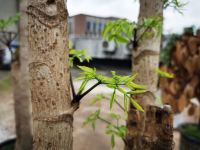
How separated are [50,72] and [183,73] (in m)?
4.97

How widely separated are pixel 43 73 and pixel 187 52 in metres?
4.89

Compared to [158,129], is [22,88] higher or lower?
lower

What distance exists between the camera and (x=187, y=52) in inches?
216

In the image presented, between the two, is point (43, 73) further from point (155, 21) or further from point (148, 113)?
point (155, 21)

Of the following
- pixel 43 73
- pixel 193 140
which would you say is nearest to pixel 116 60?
pixel 193 140

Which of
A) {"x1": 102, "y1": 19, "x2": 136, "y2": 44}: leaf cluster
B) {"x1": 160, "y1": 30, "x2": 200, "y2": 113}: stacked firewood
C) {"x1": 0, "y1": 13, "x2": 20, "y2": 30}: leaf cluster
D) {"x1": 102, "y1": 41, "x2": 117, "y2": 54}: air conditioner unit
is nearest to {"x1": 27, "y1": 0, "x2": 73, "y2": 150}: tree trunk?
Result: {"x1": 102, "y1": 19, "x2": 136, "y2": 44}: leaf cluster

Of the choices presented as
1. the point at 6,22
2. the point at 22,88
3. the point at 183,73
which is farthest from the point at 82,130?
the point at 6,22

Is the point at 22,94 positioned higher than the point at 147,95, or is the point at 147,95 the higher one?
the point at 147,95

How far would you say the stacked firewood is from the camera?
211 inches

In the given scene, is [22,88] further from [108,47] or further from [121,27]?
[108,47]

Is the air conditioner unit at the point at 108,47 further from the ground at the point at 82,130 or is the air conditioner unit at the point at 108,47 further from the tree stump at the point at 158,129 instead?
the tree stump at the point at 158,129

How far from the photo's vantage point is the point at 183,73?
5.61 meters

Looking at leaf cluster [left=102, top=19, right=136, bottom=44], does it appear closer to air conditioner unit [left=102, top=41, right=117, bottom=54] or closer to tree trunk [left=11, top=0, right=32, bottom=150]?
tree trunk [left=11, top=0, right=32, bottom=150]

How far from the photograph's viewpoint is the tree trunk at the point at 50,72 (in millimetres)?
960
